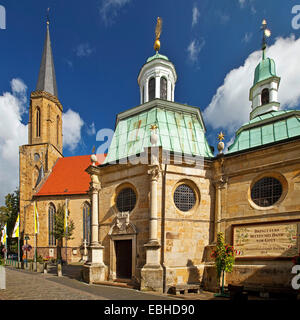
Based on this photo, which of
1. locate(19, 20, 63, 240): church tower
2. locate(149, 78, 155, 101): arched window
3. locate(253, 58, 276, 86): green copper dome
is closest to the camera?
locate(253, 58, 276, 86): green copper dome

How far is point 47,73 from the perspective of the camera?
5241 cm

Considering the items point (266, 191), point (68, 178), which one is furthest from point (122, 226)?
point (68, 178)

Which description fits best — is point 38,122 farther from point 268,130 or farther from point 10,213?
point 268,130

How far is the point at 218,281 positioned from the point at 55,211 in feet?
107

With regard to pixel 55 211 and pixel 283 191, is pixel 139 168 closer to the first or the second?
pixel 283 191

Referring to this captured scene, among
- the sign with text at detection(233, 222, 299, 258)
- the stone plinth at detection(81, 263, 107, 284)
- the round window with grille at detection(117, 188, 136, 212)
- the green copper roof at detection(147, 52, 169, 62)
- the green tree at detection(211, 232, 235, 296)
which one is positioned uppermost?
the green copper roof at detection(147, 52, 169, 62)

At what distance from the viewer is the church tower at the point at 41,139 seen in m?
42.9

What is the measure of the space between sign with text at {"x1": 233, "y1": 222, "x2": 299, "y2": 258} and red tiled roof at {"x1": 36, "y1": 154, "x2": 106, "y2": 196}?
89.3 feet

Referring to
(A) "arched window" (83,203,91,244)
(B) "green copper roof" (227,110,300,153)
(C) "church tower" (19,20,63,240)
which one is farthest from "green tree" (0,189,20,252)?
(B) "green copper roof" (227,110,300,153)

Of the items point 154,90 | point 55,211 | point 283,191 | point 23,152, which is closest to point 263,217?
point 283,191

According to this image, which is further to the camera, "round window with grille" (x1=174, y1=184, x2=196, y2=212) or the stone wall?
"round window with grille" (x1=174, y1=184, x2=196, y2=212)

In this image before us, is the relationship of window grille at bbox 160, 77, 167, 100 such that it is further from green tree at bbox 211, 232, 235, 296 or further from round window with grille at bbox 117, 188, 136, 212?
green tree at bbox 211, 232, 235, 296

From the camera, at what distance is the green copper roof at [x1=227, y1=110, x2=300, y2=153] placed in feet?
45.9

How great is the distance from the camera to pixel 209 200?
14.8m
